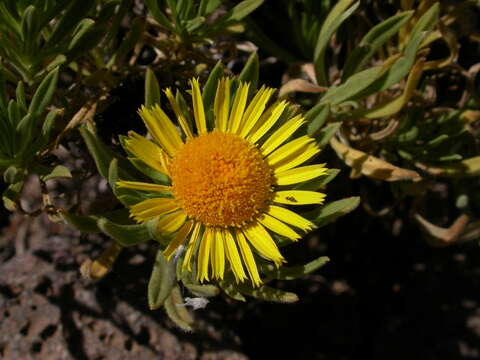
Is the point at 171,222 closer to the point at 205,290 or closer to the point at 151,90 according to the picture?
the point at 205,290

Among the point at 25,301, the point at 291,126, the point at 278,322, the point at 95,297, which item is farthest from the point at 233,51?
the point at 278,322

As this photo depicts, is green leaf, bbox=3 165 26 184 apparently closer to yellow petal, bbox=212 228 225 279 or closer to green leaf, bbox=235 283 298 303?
yellow petal, bbox=212 228 225 279

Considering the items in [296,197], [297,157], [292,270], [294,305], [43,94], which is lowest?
[294,305]

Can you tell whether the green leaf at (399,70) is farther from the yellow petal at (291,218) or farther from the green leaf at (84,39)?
the green leaf at (84,39)

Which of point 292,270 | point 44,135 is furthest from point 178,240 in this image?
point 44,135

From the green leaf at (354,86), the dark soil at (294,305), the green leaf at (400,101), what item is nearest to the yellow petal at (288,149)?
the green leaf at (354,86)

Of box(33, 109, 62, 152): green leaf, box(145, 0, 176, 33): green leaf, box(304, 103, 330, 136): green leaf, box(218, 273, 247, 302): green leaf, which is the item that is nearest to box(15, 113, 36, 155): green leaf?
box(33, 109, 62, 152): green leaf
